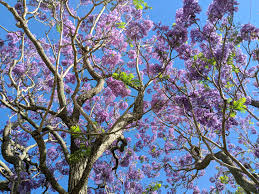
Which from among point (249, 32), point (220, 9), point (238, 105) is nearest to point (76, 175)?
point (238, 105)

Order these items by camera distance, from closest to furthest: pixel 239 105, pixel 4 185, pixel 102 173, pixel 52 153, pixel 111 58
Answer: pixel 239 105 < pixel 4 185 < pixel 111 58 < pixel 102 173 < pixel 52 153

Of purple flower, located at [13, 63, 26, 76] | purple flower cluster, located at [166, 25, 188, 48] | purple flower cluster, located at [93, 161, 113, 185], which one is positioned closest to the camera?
purple flower cluster, located at [166, 25, 188, 48]

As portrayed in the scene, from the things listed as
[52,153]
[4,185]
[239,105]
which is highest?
[52,153]

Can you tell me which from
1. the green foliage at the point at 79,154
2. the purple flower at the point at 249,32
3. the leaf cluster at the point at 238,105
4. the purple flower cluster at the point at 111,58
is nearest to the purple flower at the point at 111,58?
the purple flower cluster at the point at 111,58

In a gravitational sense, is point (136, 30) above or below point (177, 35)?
above

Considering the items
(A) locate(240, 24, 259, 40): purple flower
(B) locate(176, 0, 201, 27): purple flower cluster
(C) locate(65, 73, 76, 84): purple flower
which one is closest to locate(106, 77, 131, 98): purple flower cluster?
(B) locate(176, 0, 201, 27): purple flower cluster

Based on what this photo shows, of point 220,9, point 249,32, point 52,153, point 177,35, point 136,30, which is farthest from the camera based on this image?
point 52,153

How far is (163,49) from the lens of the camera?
4738 millimetres

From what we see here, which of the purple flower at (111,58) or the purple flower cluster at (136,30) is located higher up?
the purple flower at (111,58)

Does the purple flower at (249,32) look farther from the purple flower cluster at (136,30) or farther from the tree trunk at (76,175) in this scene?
the tree trunk at (76,175)

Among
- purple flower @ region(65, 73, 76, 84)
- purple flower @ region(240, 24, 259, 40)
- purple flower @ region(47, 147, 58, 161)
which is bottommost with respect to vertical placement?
purple flower @ region(240, 24, 259, 40)

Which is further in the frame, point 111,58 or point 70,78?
point 70,78

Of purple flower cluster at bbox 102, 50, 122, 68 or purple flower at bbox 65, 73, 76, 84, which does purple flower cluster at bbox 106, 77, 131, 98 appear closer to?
purple flower cluster at bbox 102, 50, 122, 68

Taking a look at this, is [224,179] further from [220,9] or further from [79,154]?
[220,9]
